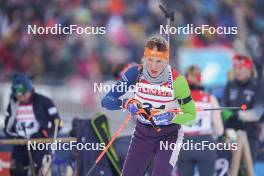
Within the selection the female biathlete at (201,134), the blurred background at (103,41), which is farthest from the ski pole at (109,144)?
the blurred background at (103,41)

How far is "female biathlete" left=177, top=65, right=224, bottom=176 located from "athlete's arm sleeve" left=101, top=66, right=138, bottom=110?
6.23 feet

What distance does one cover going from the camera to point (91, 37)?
1681 centimetres

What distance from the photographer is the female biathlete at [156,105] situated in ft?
30.2

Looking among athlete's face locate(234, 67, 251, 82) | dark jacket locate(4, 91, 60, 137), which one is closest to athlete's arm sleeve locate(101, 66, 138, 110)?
dark jacket locate(4, 91, 60, 137)

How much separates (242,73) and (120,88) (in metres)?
2.97

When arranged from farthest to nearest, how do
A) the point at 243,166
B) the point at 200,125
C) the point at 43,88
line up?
the point at 43,88 → the point at 243,166 → the point at 200,125

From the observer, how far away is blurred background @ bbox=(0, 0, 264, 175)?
53.6 ft

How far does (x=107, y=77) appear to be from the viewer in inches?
650

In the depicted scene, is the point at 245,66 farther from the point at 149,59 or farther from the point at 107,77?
the point at 107,77

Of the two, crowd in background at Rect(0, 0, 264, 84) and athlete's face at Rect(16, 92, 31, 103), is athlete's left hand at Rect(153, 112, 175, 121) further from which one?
crowd in background at Rect(0, 0, 264, 84)

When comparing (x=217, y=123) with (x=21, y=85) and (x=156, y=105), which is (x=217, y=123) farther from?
(x=21, y=85)

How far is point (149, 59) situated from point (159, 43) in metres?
0.17

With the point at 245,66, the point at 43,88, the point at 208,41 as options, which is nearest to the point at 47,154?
the point at 245,66

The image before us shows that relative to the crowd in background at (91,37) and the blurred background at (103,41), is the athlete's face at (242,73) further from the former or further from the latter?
the crowd in background at (91,37)
